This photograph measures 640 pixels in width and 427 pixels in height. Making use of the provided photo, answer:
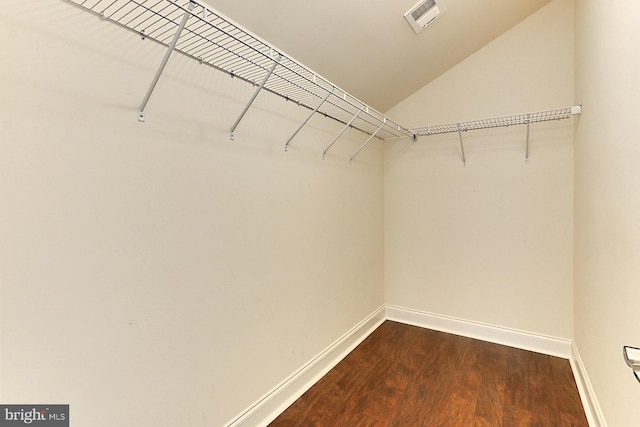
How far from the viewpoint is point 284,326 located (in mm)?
1825

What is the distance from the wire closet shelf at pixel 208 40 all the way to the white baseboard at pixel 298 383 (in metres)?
1.49

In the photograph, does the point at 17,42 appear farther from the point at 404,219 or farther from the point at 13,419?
the point at 404,219

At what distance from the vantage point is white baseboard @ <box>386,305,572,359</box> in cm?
237

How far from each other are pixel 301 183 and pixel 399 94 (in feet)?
4.84

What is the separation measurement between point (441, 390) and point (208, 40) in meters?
2.33

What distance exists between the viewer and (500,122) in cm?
248

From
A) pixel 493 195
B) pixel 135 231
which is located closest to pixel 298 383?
pixel 135 231

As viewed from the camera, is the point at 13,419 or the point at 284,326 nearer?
the point at 13,419

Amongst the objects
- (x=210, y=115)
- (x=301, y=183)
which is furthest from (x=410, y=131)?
(x=210, y=115)

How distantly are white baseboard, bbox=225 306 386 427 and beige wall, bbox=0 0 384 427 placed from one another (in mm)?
69

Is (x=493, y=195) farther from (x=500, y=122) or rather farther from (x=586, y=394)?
(x=586, y=394)

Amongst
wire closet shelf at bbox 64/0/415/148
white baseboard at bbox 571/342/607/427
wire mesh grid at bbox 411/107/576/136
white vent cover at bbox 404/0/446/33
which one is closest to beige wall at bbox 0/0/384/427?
wire closet shelf at bbox 64/0/415/148

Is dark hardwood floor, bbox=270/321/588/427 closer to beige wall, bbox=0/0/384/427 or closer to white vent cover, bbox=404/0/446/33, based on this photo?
beige wall, bbox=0/0/384/427

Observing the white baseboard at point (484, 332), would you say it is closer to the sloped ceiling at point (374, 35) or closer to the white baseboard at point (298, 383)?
the white baseboard at point (298, 383)
